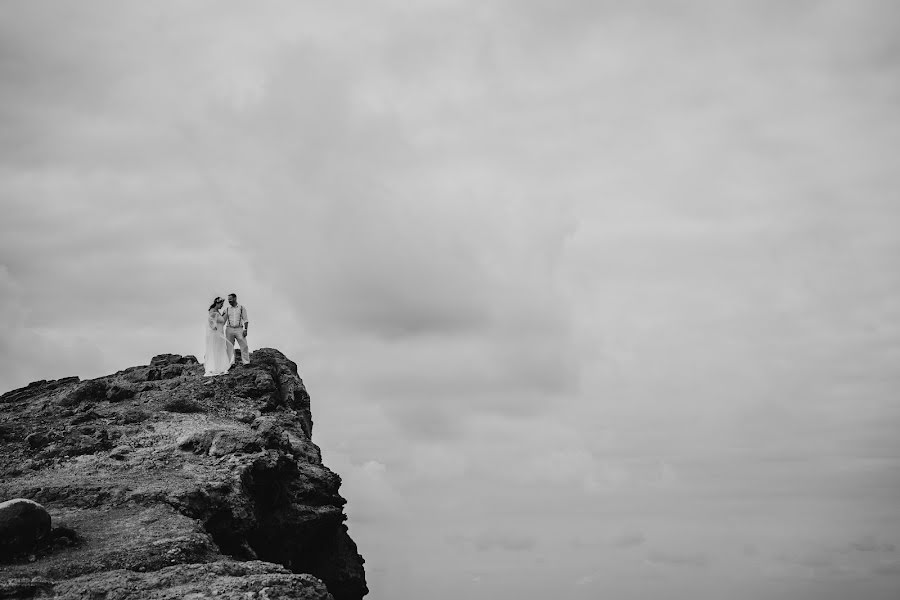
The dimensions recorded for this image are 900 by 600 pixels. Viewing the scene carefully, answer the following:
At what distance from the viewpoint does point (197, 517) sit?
84.9 ft

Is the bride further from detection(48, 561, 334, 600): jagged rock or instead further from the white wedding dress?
detection(48, 561, 334, 600): jagged rock

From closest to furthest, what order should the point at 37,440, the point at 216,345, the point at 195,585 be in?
1. the point at 195,585
2. the point at 37,440
3. the point at 216,345

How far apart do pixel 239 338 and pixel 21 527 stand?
22.0 meters

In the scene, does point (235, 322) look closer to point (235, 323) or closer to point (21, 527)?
point (235, 323)

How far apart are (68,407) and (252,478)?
14.4m

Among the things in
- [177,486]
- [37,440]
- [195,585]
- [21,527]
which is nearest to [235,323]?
[37,440]

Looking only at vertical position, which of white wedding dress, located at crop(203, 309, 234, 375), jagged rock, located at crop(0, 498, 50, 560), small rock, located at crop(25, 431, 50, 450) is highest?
white wedding dress, located at crop(203, 309, 234, 375)

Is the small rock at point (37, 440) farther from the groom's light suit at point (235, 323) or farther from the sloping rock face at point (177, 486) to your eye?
the groom's light suit at point (235, 323)

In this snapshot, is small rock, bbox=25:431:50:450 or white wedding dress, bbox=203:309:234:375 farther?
white wedding dress, bbox=203:309:234:375

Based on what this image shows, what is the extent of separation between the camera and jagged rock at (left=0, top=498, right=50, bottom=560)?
2086cm

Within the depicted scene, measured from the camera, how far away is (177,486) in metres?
26.8

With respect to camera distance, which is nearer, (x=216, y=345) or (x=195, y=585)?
(x=195, y=585)

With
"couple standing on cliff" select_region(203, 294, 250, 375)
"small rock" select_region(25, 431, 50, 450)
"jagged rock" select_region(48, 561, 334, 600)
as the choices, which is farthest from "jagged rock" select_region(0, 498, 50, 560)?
"couple standing on cliff" select_region(203, 294, 250, 375)

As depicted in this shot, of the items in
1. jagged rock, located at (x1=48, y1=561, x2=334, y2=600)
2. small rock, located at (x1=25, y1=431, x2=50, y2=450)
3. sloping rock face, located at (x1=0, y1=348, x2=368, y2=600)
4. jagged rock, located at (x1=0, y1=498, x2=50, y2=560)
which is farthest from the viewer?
small rock, located at (x1=25, y1=431, x2=50, y2=450)
